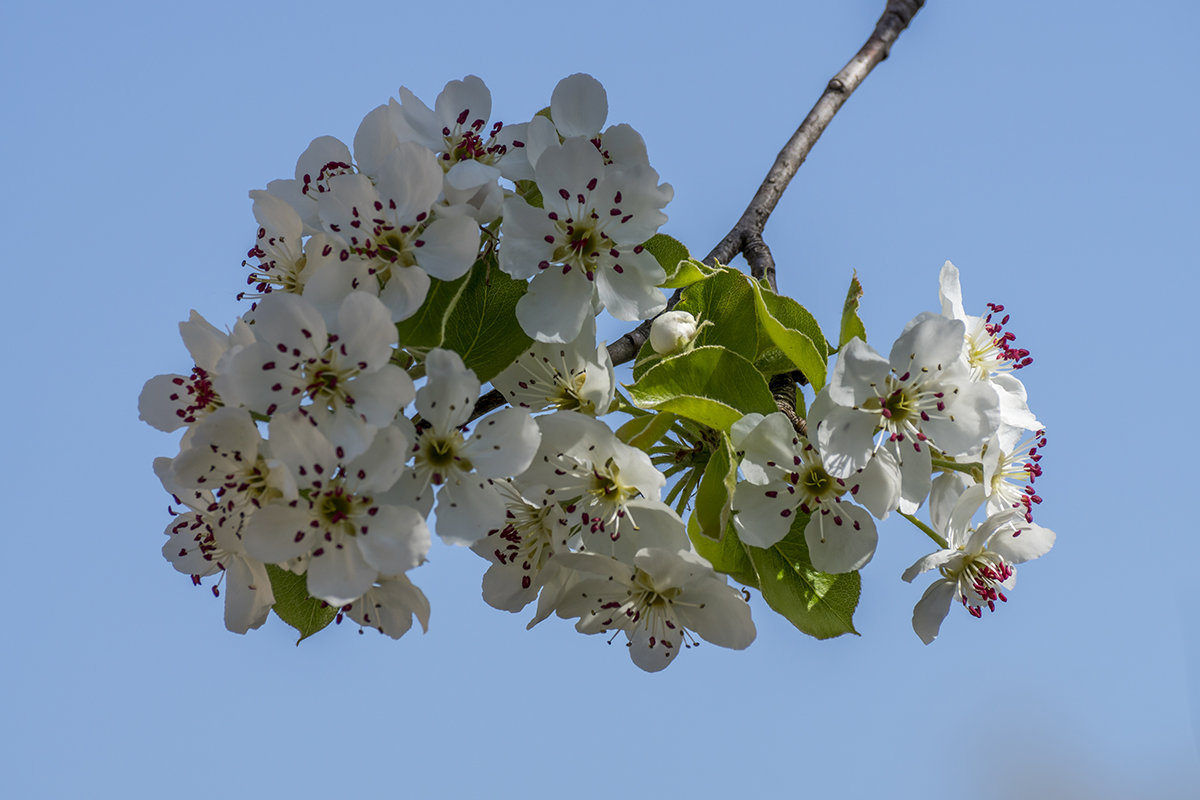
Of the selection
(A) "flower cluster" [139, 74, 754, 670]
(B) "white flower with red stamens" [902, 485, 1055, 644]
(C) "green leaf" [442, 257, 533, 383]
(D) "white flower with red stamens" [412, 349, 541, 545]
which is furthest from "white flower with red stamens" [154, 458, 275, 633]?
(B) "white flower with red stamens" [902, 485, 1055, 644]

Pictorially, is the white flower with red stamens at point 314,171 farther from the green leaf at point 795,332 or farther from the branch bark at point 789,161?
the green leaf at point 795,332

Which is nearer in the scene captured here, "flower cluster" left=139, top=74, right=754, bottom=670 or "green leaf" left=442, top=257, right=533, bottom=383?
"flower cluster" left=139, top=74, right=754, bottom=670

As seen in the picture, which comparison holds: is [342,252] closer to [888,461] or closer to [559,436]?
[559,436]

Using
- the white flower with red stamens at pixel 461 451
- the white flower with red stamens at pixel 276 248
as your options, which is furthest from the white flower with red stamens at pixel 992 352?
the white flower with red stamens at pixel 276 248

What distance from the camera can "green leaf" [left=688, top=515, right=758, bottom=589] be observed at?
168 centimetres

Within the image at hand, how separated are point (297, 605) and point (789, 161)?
5.85ft

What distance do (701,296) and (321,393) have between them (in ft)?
2.35

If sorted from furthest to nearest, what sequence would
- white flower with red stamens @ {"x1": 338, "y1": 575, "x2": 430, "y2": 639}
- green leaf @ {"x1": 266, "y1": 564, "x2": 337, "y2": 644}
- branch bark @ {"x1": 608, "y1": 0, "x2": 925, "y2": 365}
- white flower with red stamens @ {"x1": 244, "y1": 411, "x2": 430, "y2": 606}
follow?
branch bark @ {"x1": 608, "y1": 0, "x2": 925, "y2": 365} → green leaf @ {"x1": 266, "y1": 564, "x2": 337, "y2": 644} → white flower with red stamens @ {"x1": 338, "y1": 575, "x2": 430, "y2": 639} → white flower with red stamens @ {"x1": 244, "y1": 411, "x2": 430, "y2": 606}

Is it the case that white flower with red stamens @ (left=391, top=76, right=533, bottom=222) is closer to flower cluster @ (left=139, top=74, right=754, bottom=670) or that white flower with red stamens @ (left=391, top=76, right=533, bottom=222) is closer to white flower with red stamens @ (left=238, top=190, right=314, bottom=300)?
flower cluster @ (left=139, top=74, right=754, bottom=670)

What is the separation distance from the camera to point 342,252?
1.54 m

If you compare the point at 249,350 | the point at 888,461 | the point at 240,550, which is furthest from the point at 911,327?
the point at 240,550

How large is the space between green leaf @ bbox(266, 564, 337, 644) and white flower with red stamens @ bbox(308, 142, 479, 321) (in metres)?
0.52

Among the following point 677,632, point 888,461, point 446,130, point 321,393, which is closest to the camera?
point 321,393

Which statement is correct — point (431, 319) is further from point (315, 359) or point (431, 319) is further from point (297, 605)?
point (297, 605)
